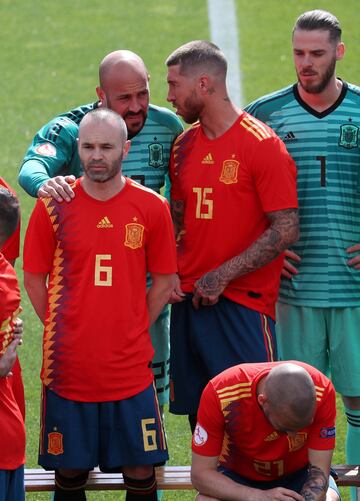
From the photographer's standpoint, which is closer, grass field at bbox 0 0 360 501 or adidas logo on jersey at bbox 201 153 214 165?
adidas logo on jersey at bbox 201 153 214 165

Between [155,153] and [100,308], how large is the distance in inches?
37.8

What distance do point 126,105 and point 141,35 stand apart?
8.95m

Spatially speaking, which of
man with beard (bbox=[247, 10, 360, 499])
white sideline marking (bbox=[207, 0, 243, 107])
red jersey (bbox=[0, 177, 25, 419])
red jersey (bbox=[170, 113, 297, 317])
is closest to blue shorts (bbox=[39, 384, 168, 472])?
red jersey (bbox=[0, 177, 25, 419])

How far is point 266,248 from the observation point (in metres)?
6.02

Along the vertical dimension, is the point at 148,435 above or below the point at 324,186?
Answer: below

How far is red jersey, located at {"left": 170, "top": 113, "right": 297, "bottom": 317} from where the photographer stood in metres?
6.00

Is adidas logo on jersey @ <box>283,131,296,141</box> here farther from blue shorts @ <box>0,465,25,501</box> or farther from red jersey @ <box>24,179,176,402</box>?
blue shorts @ <box>0,465,25,501</box>

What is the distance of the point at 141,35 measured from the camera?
1485 centimetres

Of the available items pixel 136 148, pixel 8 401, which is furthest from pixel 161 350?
pixel 8 401

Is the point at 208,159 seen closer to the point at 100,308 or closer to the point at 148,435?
the point at 100,308

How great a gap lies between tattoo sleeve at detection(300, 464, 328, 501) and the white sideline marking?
7782mm

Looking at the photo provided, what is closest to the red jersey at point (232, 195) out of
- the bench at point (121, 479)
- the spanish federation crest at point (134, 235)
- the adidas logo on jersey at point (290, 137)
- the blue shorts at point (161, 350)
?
the adidas logo on jersey at point (290, 137)

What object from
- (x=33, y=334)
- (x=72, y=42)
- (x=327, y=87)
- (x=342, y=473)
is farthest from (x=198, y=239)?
(x=72, y=42)

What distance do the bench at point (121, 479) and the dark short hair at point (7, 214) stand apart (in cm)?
140
